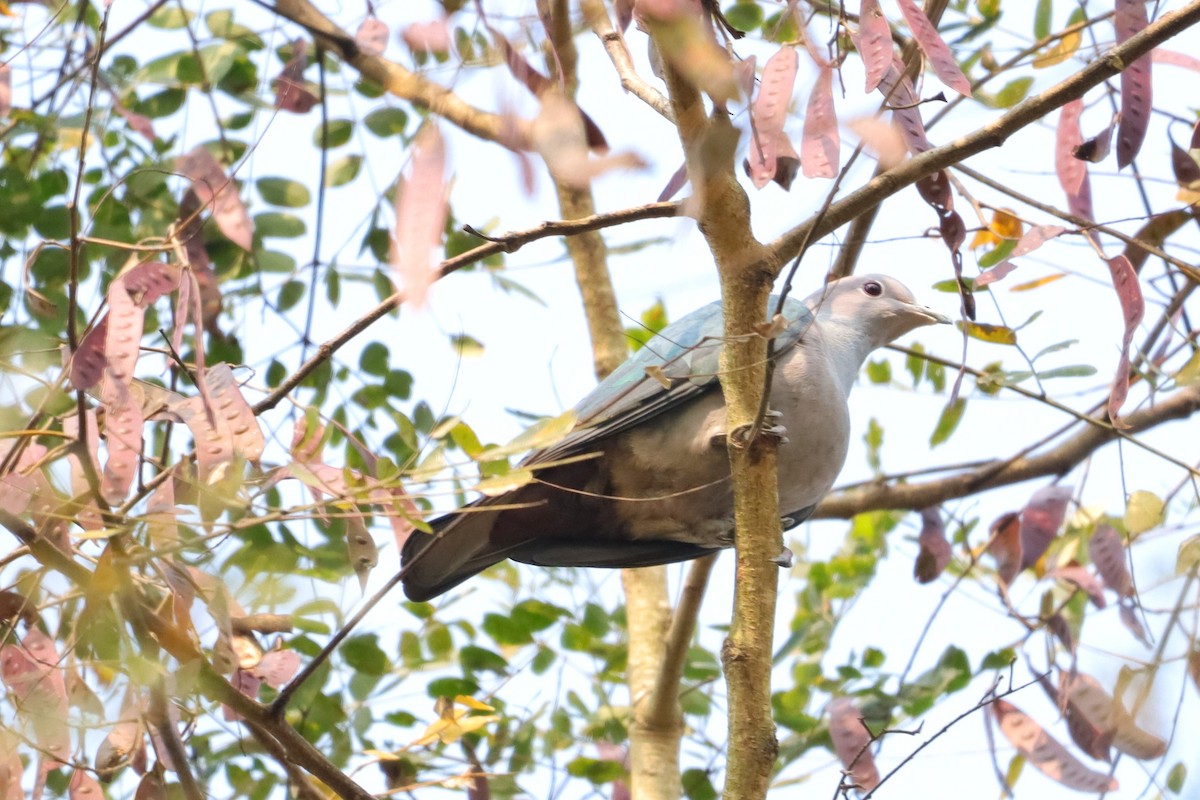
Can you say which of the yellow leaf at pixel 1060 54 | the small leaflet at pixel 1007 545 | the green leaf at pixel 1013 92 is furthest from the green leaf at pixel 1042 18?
the small leaflet at pixel 1007 545

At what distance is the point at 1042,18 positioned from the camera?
4.36 meters

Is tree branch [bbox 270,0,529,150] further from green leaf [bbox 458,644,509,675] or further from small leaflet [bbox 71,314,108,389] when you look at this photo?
small leaflet [bbox 71,314,108,389]

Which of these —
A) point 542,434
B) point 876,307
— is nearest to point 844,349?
point 876,307

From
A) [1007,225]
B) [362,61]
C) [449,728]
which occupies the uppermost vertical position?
[362,61]

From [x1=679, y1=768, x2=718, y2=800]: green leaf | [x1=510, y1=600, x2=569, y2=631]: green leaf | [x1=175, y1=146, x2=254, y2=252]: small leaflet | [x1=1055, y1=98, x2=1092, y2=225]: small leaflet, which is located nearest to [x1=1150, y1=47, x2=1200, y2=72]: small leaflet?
[x1=1055, y1=98, x2=1092, y2=225]: small leaflet

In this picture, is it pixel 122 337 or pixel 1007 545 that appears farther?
pixel 1007 545

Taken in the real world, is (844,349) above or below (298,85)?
below

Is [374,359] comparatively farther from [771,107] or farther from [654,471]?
[771,107]

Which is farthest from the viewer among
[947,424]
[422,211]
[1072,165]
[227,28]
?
[227,28]

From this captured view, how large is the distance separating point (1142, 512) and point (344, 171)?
2.87 metres

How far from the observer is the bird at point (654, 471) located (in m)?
3.46

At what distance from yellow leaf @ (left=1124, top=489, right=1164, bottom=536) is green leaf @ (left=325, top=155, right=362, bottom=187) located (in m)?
2.80

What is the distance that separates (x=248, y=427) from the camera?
202cm

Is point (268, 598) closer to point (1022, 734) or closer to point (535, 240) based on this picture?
point (535, 240)
